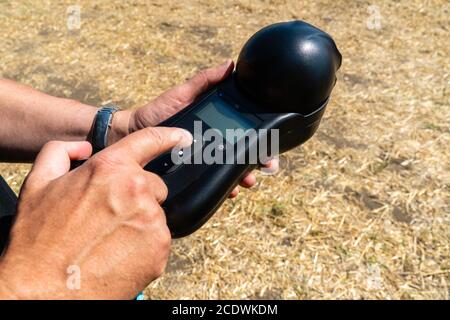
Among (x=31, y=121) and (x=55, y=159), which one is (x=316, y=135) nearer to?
(x=31, y=121)

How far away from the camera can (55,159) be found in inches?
49.6

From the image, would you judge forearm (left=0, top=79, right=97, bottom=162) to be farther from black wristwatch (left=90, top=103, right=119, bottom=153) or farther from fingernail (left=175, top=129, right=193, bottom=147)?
fingernail (left=175, top=129, right=193, bottom=147)

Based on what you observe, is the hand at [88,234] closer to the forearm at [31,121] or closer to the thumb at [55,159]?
the thumb at [55,159]

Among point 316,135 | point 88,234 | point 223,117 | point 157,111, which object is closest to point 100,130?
Answer: point 157,111

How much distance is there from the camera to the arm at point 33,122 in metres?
1.99

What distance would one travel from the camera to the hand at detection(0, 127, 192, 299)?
1025 mm

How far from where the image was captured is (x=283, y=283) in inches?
99.9

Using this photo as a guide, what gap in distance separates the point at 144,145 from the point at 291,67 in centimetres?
64

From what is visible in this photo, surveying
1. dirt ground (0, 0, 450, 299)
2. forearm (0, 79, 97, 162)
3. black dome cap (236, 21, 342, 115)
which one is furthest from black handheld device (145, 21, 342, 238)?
dirt ground (0, 0, 450, 299)

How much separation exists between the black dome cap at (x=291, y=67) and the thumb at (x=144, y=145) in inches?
16.9

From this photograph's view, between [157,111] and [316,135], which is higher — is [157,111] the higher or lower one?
the higher one

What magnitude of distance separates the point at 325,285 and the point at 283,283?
0.22 metres

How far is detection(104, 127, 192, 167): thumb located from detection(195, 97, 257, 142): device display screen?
0.91ft

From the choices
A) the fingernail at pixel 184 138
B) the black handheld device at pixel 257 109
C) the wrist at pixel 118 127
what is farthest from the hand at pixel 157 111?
the fingernail at pixel 184 138
